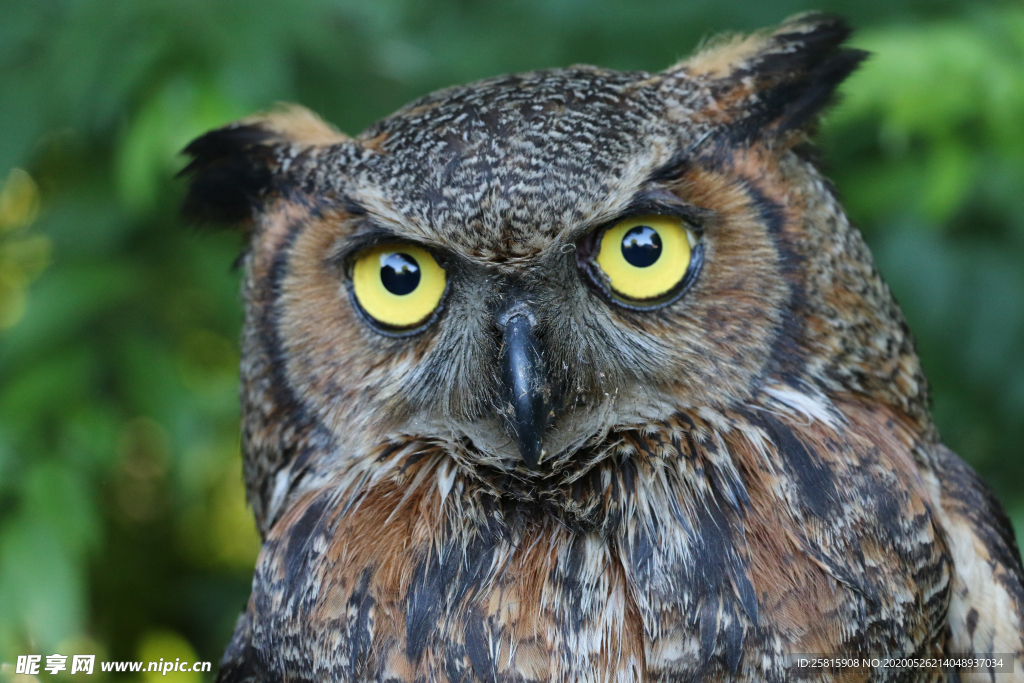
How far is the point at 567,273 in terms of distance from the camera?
4.48ft

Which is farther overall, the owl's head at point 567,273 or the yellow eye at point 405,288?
the yellow eye at point 405,288

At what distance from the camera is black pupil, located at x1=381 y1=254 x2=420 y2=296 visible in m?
1.45

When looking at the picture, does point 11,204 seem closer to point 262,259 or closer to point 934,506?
point 262,259

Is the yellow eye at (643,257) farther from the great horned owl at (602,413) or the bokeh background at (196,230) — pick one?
the bokeh background at (196,230)

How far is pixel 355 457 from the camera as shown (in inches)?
59.7

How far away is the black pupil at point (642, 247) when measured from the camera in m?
1.38

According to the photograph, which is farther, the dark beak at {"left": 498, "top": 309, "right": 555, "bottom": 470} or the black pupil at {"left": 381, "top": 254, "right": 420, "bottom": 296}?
the black pupil at {"left": 381, "top": 254, "right": 420, "bottom": 296}

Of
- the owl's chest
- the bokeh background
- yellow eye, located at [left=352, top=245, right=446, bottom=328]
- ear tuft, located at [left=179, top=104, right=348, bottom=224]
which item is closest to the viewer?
the owl's chest

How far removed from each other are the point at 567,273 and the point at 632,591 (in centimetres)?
49

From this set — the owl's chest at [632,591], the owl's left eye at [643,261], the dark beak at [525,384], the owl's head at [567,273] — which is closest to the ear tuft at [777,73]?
the owl's head at [567,273]

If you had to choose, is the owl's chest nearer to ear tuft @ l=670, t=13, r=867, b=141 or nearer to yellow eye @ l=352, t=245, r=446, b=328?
yellow eye @ l=352, t=245, r=446, b=328

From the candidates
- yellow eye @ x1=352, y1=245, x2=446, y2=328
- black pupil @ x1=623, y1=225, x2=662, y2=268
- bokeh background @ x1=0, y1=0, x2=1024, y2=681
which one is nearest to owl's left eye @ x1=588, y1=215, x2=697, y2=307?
black pupil @ x1=623, y1=225, x2=662, y2=268

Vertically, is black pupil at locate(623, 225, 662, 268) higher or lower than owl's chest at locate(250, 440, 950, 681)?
higher

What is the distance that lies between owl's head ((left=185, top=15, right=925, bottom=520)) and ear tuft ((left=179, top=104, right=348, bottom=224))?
13 cm
